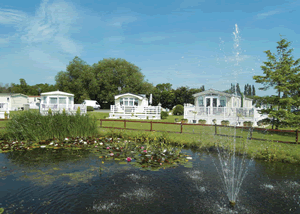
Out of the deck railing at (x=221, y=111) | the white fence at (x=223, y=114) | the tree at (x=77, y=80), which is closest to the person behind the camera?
the white fence at (x=223, y=114)

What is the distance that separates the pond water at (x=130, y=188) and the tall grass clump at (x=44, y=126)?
268 centimetres

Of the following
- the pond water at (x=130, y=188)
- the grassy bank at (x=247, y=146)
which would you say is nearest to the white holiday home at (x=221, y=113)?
the grassy bank at (x=247, y=146)

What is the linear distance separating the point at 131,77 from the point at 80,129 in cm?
3961

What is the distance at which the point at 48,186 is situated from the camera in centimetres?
529

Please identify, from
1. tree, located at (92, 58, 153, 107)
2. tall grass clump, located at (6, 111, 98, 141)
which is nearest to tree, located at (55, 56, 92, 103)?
tree, located at (92, 58, 153, 107)

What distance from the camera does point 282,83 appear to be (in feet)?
44.6

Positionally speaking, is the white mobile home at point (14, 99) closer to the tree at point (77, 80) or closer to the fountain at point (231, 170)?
the tree at point (77, 80)

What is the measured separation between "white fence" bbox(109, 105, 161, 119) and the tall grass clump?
15590 millimetres

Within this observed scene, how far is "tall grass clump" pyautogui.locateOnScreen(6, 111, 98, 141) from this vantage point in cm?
1022

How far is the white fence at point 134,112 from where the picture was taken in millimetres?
26594

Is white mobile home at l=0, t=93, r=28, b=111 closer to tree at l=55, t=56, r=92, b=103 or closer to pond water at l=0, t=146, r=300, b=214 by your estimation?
tree at l=55, t=56, r=92, b=103

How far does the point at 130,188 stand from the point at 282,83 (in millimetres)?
12641

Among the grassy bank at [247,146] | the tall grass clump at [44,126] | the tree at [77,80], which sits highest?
the tree at [77,80]

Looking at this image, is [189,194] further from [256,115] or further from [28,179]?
[256,115]
